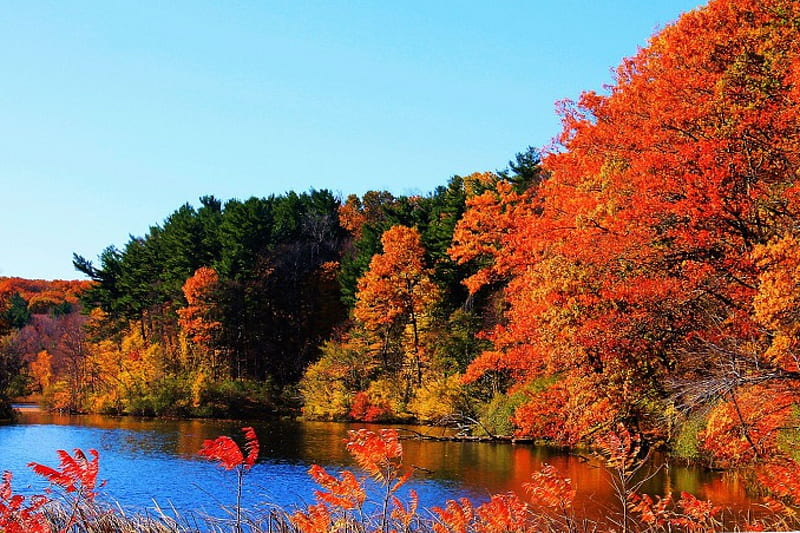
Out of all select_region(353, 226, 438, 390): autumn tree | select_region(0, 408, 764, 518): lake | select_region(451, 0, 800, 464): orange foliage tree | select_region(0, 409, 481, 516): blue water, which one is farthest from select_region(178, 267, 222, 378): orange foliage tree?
select_region(451, 0, 800, 464): orange foliage tree

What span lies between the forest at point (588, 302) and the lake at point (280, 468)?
132 cm

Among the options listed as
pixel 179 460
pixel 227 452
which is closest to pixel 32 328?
pixel 179 460

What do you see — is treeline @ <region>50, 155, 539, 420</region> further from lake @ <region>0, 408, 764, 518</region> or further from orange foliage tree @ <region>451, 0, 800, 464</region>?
orange foliage tree @ <region>451, 0, 800, 464</region>

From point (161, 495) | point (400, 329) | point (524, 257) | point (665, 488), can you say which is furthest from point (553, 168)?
point (400, 329)

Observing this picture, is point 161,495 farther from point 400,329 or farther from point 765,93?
point 400,329

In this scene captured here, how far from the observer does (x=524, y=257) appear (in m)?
31.1

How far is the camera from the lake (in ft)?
69.9

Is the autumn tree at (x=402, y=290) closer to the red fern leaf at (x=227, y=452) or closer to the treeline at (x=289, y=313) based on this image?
the treeline at (x=289, y=313)

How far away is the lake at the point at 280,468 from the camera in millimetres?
21312

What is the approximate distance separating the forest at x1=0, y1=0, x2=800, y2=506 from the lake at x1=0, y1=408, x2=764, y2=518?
132cm

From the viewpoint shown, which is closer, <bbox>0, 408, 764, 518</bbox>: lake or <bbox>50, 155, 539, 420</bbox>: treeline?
<bbox>0, 408, 764, 518</bbox>: lake

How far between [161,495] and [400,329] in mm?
30183

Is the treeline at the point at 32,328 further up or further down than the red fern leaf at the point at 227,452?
further up

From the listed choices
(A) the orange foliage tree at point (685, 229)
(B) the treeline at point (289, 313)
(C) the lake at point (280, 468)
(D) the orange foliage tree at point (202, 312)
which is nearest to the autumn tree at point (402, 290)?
(B) the treeline at point (289, 313)
